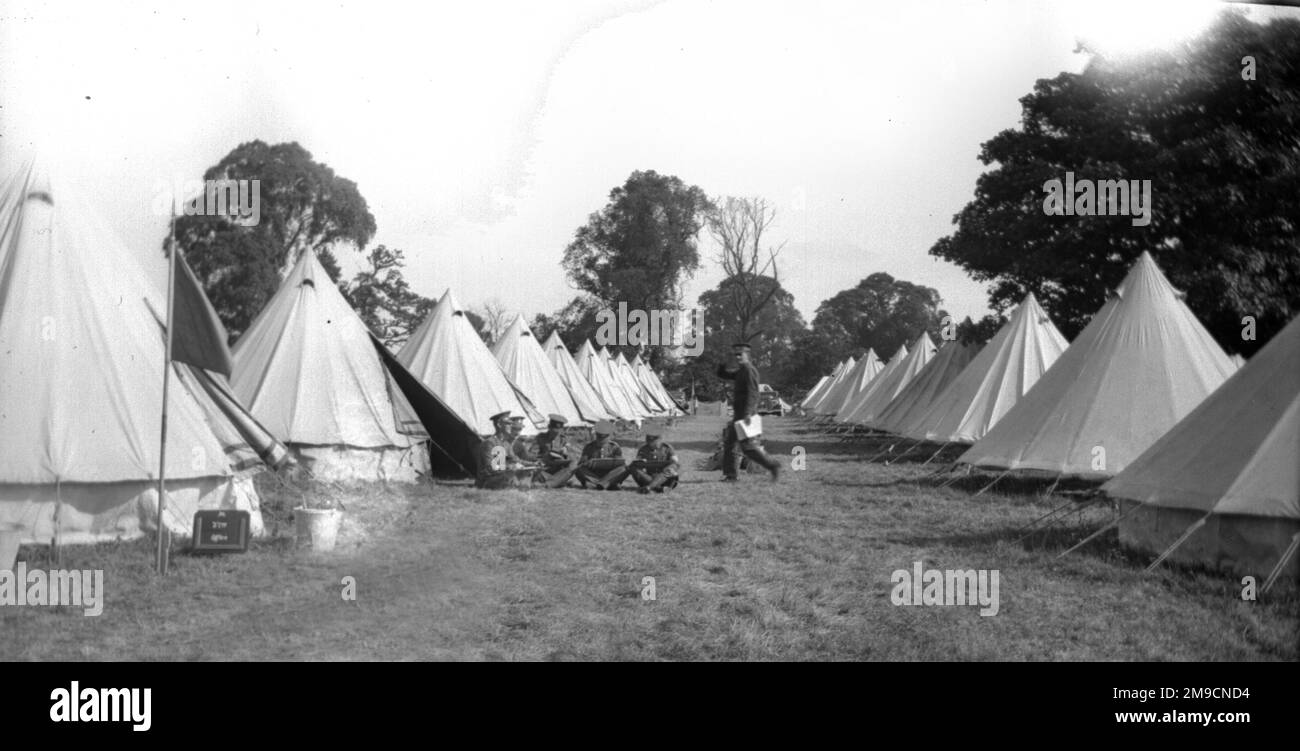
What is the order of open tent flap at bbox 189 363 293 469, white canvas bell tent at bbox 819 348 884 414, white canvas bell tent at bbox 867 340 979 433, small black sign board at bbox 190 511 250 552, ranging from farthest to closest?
white canvas bell tent at bbox 819 348 884 414 → white canvas bell tent at bbox 867 340 979 433 → open tent flap at bbox 189 363 293 469 → small black sign board at bbox 190 511 250 552

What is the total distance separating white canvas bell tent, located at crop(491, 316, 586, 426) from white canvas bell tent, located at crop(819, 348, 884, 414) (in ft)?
36.1

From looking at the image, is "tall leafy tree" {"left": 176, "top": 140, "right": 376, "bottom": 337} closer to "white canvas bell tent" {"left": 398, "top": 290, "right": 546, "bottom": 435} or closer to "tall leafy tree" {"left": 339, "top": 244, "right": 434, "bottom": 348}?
"tall leafy tree" {"left": 339, "top": 244, "right": 434, "bottom": 348}

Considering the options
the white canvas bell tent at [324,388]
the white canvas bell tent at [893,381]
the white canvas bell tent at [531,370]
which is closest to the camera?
the white canvas bell tent at [324,388]

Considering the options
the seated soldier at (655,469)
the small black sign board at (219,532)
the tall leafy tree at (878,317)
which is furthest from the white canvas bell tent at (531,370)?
the small black sign board at (219,532)

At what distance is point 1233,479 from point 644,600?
342 centimetres

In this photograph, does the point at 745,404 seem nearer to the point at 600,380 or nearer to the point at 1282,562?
the point at 1282,562

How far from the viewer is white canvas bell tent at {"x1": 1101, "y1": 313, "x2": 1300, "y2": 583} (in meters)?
5.12

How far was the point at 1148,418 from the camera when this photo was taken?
29.2ft

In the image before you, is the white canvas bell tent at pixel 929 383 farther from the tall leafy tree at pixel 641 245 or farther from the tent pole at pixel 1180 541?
the tent pole at pixel 1180 541

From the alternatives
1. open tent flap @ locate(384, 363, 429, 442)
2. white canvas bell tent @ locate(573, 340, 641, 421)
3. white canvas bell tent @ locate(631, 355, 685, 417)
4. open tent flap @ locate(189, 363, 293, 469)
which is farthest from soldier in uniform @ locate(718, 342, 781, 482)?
white canvas bell tent @ locate(631, 355, 685, 417)

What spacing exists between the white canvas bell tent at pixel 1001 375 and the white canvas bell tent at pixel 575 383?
9326 millimetres

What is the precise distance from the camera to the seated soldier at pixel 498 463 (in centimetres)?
993

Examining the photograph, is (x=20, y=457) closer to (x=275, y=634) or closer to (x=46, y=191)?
(x=46, y=191)

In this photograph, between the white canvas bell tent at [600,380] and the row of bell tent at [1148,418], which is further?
the white canvas bell tent at [600,380]
